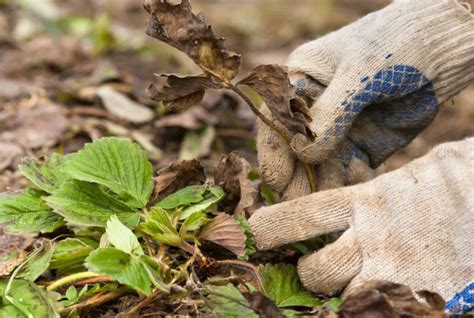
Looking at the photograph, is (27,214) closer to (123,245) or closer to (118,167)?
(118,167)

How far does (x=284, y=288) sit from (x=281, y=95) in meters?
0.41

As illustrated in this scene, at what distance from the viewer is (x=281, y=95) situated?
5.15 feet

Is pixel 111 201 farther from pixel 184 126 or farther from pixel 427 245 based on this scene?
pixel 184 126

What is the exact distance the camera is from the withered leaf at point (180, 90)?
5.35 ft

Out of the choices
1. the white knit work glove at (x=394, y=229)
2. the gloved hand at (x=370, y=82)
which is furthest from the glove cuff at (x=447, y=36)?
the white knit work glove at (x=394, y=229)

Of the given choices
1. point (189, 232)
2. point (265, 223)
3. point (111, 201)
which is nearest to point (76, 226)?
point (111, 201)

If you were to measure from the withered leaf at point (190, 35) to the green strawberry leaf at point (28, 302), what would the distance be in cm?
58

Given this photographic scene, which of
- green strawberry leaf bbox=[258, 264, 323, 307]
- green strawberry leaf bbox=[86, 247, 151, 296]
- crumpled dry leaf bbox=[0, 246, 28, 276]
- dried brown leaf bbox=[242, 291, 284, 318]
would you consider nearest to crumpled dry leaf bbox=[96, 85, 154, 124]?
crumpled dry leaf bbox=[0, 246, 28, 276]

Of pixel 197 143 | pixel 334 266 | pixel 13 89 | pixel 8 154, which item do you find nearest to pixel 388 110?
pixel 334 266

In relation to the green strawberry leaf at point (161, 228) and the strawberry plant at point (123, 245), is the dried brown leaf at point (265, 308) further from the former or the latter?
the green strawberry leaf at point (161, 228)

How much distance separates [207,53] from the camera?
5.29ft

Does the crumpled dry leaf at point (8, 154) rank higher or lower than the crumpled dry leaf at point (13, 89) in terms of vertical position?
lower

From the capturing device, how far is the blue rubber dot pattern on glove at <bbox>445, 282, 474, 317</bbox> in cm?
148

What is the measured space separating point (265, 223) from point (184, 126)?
1333 mm
